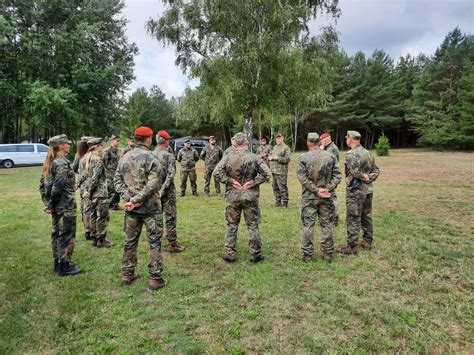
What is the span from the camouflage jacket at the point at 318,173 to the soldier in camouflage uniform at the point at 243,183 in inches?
22.1

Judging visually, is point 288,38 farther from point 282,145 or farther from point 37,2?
point 37,2

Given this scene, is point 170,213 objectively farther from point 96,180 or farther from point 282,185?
point 282,185

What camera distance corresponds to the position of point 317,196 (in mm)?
4871

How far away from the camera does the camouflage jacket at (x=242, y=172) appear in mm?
4840

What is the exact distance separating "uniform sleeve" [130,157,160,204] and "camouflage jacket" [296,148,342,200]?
2046 mm

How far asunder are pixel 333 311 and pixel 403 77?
4240 cm

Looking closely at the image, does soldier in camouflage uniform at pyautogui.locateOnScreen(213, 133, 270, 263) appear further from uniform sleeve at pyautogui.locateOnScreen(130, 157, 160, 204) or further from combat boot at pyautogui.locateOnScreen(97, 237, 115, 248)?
combat boot at pyautogui.locateOnScreen(97, 237, 115, 248)

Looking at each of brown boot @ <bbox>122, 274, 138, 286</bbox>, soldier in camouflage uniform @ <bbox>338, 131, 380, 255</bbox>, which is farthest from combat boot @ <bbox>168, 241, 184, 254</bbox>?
soldier in camouflage uniform @ <bbox>338, 131, 380, 255</bbox>

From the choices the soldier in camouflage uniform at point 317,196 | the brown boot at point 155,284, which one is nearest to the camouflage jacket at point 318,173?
the soldier in camouflage uniform at point 317,196

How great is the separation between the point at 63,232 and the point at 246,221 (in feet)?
8.32

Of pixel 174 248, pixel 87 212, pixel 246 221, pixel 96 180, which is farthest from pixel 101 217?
pixel 246 221

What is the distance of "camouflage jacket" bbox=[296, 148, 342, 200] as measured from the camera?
16.1ft

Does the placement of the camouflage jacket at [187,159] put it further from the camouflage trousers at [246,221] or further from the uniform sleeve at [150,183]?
the uniform sleeve at [150,183]

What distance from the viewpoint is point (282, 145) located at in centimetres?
873
